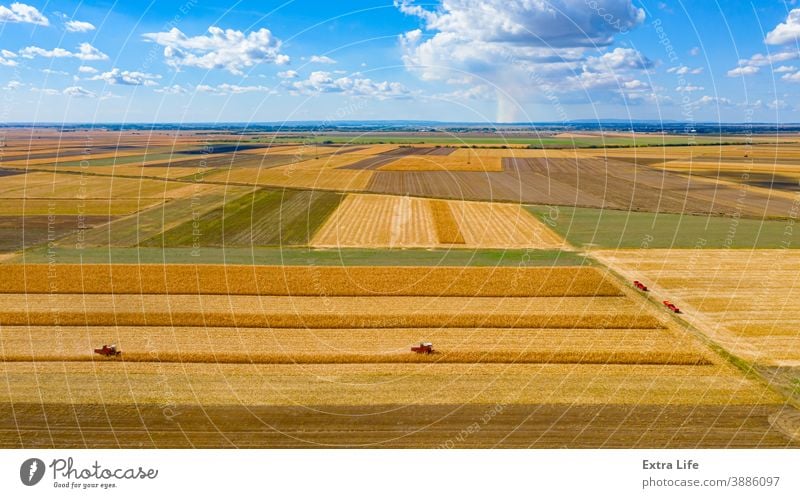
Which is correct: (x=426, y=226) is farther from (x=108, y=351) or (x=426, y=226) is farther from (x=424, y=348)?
(x=108, y=351)

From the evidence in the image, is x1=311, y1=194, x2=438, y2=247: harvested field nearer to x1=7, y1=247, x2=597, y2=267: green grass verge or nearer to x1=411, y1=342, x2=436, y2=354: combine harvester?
x1=7, y1=247, x2=597, y2=267: green grass verge

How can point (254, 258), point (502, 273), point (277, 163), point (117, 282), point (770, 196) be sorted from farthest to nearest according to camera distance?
point (277, 163) → point (770, 196) → point (254, 258) → point (502, 273) → point (117, 282)

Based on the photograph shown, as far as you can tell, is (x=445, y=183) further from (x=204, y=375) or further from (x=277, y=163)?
(x=204, y=375)

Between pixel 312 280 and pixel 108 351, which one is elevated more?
pixel 312 280

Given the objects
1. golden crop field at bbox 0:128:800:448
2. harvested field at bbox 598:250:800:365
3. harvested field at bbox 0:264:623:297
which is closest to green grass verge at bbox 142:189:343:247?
golden crop field at bbox 0:128:800:448

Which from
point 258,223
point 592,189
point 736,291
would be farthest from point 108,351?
point 592,189
